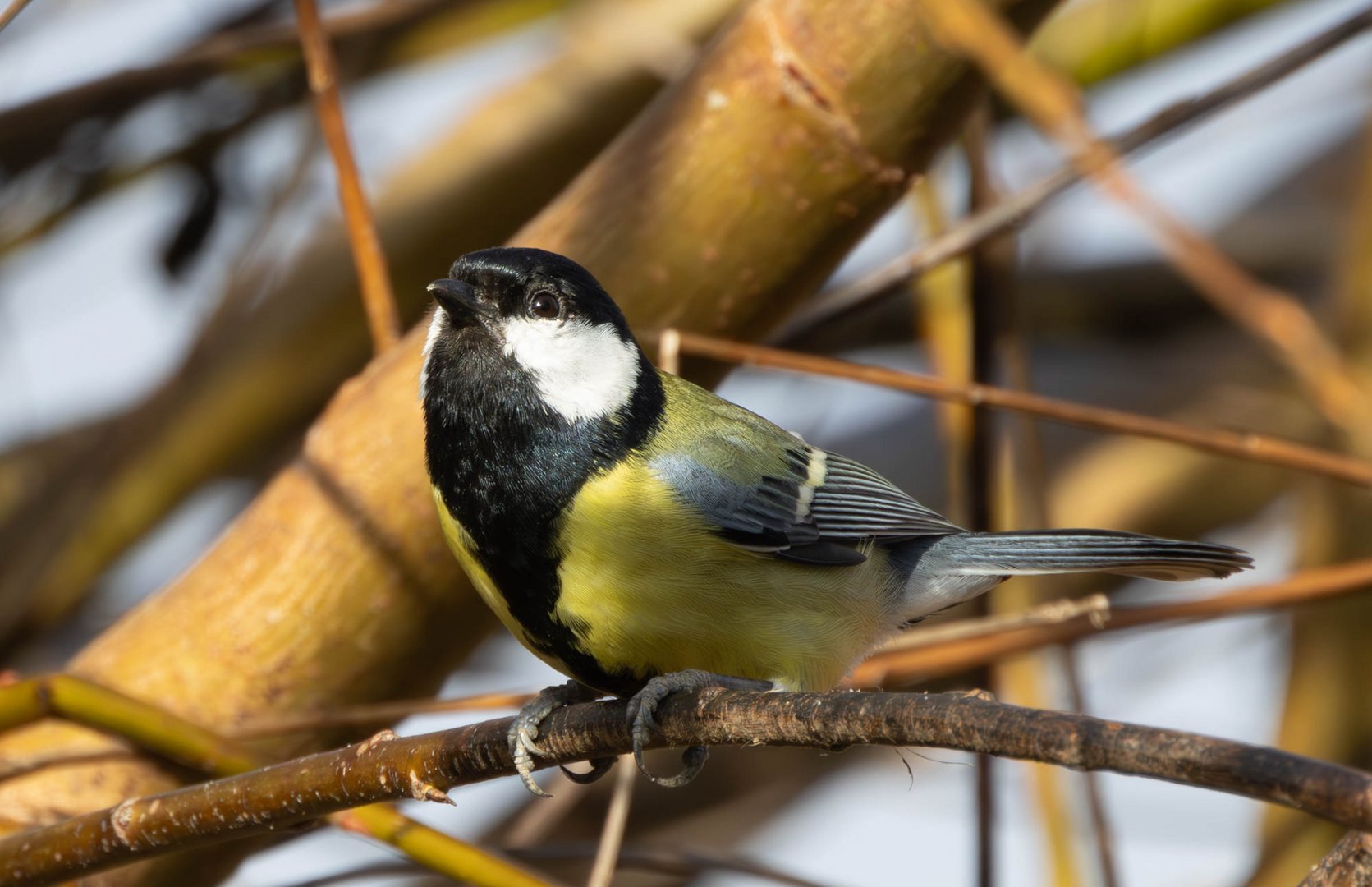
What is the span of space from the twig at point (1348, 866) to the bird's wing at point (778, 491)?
0.98 m

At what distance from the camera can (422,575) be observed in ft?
6.72

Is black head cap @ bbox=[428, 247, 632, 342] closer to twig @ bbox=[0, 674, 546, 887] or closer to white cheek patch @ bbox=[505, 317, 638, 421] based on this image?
white cheek patch @ bbox=[505, 317, 638, 421]

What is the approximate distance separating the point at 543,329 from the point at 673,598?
434 millimetres

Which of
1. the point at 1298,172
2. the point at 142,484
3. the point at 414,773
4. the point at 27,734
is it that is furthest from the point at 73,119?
the point at 1298,172

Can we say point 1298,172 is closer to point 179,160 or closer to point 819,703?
point 179,160

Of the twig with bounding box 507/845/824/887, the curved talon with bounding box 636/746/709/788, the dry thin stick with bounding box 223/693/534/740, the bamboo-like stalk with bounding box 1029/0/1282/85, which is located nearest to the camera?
the curved talon with bounding box 636/746/709/788

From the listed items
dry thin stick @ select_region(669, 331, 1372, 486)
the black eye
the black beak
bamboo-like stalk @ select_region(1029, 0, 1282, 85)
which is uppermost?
bamboo-like stalk @ select_region(1029, 0, 1282, 85)

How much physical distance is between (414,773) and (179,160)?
7.28ft

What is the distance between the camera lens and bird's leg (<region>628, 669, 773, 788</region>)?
1493 mm

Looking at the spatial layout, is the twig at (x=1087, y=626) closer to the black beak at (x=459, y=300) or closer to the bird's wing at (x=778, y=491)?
the bird's wing at (x=778, y=491)

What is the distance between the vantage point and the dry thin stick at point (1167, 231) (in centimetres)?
99

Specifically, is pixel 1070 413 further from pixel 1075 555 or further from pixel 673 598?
pixel 673 598

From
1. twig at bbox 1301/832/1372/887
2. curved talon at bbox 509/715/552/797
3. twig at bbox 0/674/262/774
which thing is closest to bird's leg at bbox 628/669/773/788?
curved talon at bbox 509/715/552/797

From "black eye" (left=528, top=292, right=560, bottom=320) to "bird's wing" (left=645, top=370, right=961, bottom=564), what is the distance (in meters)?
0.22
